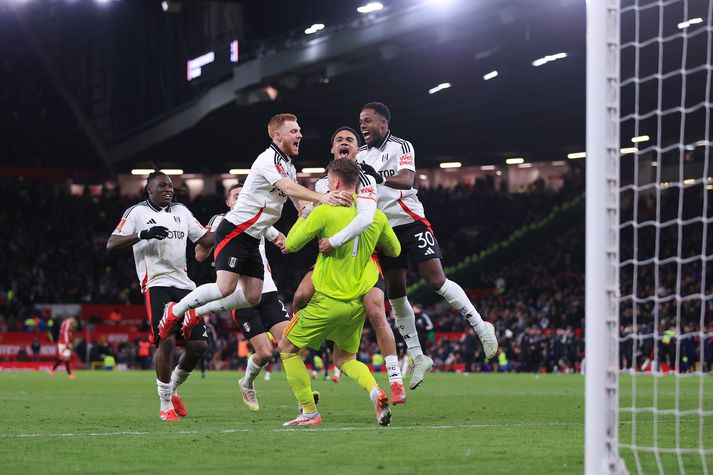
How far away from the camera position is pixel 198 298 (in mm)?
9688

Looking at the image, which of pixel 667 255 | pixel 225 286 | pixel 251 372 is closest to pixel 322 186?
pixel 225 286

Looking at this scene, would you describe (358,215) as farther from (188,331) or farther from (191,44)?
(191,44)

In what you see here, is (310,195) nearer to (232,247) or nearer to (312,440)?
(232,247)

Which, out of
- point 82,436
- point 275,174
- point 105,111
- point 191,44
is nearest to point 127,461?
point 82,436

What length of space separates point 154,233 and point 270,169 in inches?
54.9

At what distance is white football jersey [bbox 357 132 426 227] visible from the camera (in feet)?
33.4

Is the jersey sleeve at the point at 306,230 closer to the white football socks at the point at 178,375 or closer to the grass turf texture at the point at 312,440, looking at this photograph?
the grass turf texture at the point at 312,440

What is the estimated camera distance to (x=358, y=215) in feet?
27.9

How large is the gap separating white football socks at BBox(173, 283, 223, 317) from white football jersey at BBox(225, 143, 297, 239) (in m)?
0.63

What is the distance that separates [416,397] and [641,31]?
60.5 ft

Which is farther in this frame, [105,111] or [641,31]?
[105,111]

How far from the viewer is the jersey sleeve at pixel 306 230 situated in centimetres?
843

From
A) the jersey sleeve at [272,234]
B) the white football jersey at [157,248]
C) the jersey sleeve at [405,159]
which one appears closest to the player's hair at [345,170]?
the jersey sleeve at [405,159]

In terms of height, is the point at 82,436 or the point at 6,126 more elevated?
the point at 6,126
